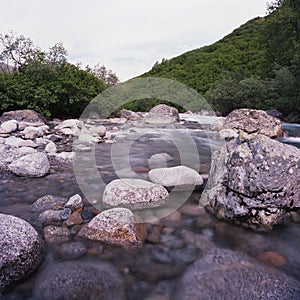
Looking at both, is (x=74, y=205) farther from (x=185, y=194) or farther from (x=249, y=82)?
(x=249, y=82)

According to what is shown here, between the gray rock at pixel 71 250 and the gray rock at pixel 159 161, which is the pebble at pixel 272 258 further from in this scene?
the gray rock at pixel 159 161

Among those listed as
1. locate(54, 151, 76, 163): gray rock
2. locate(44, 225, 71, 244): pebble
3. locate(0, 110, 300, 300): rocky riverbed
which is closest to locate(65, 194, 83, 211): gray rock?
locate(0, 110, 300, 300): rocky riverbed

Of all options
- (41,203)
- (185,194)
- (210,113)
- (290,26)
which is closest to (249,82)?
(210,113)

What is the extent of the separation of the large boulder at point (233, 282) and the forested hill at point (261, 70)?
1477 centimetres

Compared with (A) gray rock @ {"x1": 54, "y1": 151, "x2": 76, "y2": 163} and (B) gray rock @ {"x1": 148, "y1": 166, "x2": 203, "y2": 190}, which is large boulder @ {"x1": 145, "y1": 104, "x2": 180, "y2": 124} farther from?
(B) gray rock @ {"x1": 148, "y1": 166, "x2": 203, "y2": 190}

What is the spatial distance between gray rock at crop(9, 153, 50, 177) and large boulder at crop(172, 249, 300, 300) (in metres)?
3.24

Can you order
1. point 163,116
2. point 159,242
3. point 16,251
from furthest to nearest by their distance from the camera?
point 163,116 → point 159,242 → point 16,251

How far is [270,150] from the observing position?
2719 mm

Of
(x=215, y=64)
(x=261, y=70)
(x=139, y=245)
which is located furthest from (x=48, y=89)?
(x=215, y=64)

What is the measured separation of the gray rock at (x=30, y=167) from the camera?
13.9ft

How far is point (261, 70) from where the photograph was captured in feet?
86.0

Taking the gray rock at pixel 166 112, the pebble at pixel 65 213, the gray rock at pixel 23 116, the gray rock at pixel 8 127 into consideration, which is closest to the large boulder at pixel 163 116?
the gray rock at pixel 166 112

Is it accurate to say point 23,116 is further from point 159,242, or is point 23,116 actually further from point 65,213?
point 159,242

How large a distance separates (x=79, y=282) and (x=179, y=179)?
2112mm
